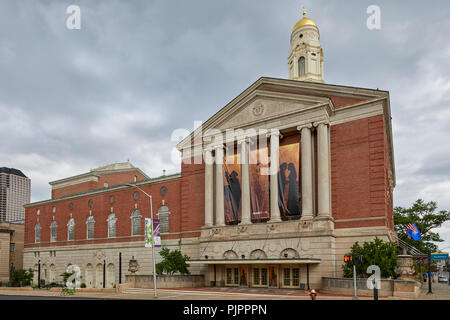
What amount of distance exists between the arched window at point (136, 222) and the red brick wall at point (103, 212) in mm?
537

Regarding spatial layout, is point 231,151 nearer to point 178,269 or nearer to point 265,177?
point 265,177

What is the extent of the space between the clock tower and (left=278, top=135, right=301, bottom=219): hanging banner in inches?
625

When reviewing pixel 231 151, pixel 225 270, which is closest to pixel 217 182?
pixel 231 151

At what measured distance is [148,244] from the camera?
3186cm

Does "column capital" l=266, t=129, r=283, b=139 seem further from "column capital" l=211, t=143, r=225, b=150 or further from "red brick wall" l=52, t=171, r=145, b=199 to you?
"red brick wall" l=52, t=171, r=145, b=199

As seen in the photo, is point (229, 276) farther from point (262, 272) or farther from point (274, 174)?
point (274, 174)

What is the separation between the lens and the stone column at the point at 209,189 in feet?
143

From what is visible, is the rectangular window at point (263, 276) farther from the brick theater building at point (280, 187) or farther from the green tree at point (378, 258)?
the green tree at point (378, 258)

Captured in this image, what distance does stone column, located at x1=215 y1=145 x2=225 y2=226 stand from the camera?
140ft

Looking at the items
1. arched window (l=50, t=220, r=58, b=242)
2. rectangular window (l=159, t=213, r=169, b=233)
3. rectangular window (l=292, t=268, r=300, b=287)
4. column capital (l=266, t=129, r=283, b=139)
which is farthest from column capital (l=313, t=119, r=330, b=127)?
arched window (l=50, t=220, r=58, b=242)

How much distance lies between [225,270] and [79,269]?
89.6 feet

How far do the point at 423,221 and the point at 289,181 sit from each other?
41.7 meters

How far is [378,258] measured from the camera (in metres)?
31.0

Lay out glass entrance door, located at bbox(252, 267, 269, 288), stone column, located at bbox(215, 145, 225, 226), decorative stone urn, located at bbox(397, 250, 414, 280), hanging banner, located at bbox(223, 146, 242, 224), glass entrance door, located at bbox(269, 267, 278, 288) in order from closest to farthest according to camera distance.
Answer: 1. decorative stone urn, located at bbox(397, 250, 414, 280)
2. glass entrance door, located at bbox(269, 267, 278, 288)
3. glass entrance door, located at bbox(252, 267, 269, 288)
4. hanging banner, located at bbox(223, 146, 242, 224)
5. stone column, located at bbox(215, 145, 225, 226)
